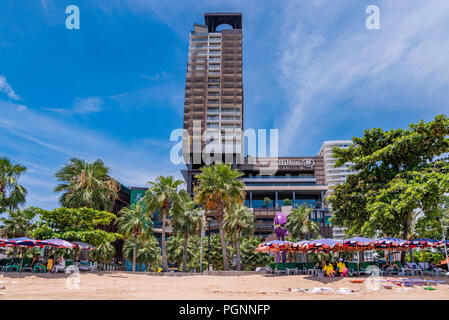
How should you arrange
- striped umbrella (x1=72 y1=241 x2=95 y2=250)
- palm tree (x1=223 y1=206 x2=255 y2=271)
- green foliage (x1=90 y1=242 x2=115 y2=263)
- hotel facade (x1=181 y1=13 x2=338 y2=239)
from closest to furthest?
striped umbrella (x1=72 y1=241 x2=95 y2=250)
palm tree (x1=223 y1=206 x2=255 y2=271)
green foliage (x1=90 y1=242 x2=115 y2=263)
hotel facade (x1=181 y1=13 x2=338 y2=239)

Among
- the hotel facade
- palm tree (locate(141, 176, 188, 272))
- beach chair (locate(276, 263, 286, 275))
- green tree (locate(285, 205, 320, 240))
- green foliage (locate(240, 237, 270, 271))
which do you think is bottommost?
green foliage (locate(240, 237, 270, 271))

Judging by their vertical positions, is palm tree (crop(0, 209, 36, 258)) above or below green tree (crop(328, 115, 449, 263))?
below

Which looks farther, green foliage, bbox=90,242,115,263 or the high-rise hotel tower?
the high-rise hotel tower

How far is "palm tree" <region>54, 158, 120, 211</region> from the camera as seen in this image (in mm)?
26156

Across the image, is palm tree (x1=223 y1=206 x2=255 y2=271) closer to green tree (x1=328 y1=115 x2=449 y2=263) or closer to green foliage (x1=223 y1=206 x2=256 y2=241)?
green foliage (x1=223 y1=206 x2=256 y2=241)

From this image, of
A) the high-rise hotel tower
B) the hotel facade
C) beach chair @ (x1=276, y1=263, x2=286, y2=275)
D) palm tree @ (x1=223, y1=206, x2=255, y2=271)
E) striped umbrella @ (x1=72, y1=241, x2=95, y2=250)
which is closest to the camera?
striped umbrella @ (x1=72, y1=241, x2=95, y2=250)

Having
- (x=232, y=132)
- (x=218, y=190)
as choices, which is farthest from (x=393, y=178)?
(x=232, y=132)

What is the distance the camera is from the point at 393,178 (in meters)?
23.7

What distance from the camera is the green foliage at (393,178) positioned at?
66.2ft

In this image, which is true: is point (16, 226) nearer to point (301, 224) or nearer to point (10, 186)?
point (10, 186)

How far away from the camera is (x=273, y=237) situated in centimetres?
4700

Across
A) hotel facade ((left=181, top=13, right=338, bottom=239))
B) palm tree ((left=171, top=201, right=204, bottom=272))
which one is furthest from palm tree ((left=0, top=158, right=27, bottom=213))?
hotel facade ((left=181, top=13, right=338, bottom=239))

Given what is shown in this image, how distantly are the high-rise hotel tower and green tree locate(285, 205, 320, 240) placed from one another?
166 ft

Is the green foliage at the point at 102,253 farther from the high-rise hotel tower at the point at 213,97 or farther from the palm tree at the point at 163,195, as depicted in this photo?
the high-rise hotel tower at the point at 213,97
